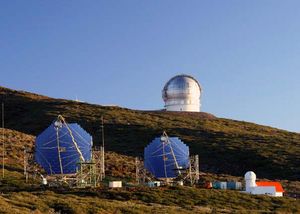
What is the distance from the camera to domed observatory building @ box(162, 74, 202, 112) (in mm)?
137875

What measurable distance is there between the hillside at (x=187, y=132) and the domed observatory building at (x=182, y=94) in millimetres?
2798

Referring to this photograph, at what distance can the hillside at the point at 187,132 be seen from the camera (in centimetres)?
9631

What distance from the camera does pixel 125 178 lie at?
244 ft

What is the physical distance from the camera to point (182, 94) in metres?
138

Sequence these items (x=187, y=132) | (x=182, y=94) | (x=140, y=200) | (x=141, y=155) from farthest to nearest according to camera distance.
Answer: (x=182, y=94) < (x=187, y=132) < (x=141, y=155) < (x=140, y=200)

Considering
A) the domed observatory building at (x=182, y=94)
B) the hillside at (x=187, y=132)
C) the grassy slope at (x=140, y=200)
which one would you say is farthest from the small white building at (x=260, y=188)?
the domed observatory building at (x=182, y=94)

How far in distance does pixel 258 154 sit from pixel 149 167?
3842 cm

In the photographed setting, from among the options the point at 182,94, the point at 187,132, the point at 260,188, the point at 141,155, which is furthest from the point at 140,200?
the point at 182,94

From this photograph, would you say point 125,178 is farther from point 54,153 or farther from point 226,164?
point 226,164

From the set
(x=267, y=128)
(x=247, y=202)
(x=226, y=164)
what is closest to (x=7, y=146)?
(x=226, y=164)

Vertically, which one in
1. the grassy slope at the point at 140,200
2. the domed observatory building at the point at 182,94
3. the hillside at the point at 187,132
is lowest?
the grassy slope at the point at 140,200

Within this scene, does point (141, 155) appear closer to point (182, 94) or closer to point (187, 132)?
point (187, 132)

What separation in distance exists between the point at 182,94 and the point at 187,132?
22.8 m

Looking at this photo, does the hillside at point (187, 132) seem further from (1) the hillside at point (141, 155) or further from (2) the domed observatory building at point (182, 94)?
(2) the domed observatory building at point (182, 94)
